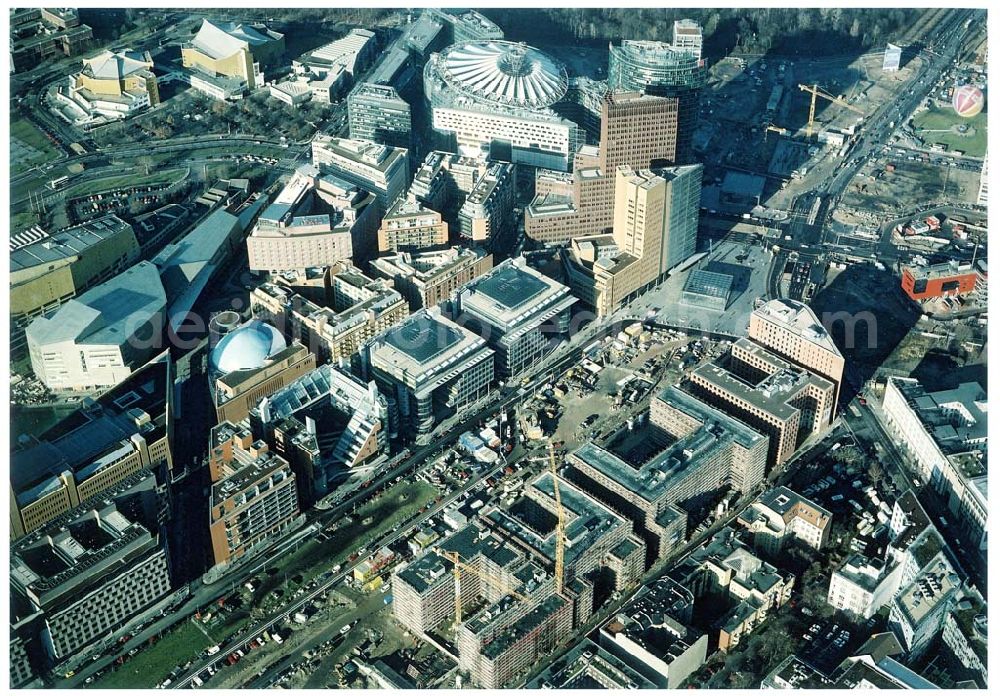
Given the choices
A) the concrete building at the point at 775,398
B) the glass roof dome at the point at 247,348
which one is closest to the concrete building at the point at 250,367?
the glass roof dome at the point at 247,348

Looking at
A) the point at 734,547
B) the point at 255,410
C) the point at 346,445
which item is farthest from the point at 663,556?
the point at 255,410

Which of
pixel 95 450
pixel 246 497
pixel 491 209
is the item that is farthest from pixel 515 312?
pixel 95 450

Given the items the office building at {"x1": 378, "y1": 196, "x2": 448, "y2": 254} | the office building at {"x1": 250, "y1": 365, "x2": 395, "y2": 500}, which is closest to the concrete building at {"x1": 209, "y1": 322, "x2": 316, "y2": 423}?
the office building at {"x1": 250, "y1": 365, "x2": 395, "y2": 500}

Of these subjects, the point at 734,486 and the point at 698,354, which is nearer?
the point at 734,486

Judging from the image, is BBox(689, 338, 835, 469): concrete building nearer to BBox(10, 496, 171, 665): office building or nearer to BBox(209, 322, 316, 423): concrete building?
BBox(209, 322, 316, 423): concrete building

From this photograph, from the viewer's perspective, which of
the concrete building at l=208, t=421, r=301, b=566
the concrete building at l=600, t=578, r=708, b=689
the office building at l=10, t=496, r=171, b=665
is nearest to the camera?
the concrete building at l=600, t=578, r=708, b=689

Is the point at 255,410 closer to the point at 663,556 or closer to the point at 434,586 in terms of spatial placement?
the point at 434,586

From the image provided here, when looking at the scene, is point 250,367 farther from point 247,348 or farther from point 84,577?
point 84,577

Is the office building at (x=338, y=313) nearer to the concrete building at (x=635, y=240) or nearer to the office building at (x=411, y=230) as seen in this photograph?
the office building at (x=411, y=230)

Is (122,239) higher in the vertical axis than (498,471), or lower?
higher
